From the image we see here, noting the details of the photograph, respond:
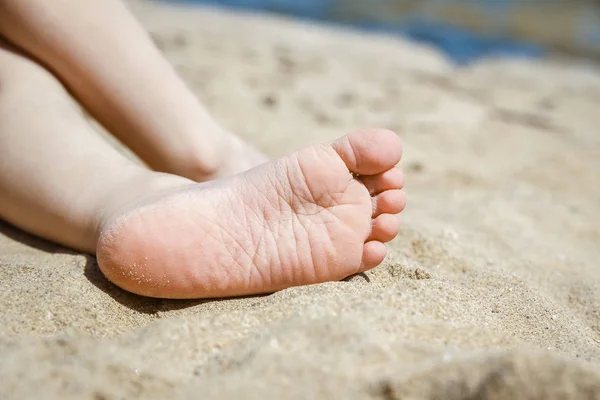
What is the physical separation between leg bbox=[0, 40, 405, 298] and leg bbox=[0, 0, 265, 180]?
19 cm

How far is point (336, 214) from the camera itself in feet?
3.29

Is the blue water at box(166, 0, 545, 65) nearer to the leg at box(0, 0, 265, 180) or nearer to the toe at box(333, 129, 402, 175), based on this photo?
the leg at box(0, 0, 265, 180)

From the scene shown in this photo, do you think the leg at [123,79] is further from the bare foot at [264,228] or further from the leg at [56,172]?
the bare foot at [264,228]

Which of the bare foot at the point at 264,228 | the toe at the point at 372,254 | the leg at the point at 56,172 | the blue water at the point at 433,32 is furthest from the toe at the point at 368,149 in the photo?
the blue water at the point at 433,32

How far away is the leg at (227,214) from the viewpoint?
95 centimetres

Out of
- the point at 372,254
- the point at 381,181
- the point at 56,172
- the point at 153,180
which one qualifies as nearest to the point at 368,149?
the point at 381,181

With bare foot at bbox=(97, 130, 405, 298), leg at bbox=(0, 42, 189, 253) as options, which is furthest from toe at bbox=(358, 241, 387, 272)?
leg at bbox=(0, 42, 189, 253)

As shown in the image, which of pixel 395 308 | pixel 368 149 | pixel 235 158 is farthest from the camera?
pixel 235 158

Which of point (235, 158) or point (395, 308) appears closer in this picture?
point (395, 308)

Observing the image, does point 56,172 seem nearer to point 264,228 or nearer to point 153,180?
point 153,180

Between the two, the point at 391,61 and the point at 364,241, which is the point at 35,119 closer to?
the point at 364,241

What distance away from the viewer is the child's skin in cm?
96

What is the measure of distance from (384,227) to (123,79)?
0.61 m

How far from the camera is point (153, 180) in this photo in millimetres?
1070
